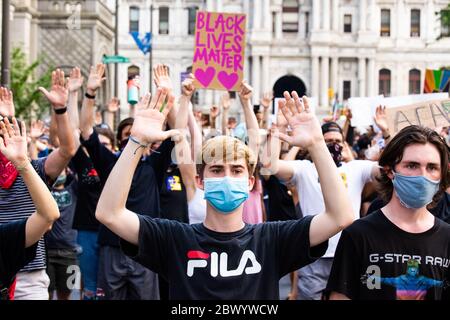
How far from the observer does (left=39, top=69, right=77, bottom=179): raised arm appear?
5.17 m

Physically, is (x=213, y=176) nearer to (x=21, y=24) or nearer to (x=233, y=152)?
(x=233, y=152)

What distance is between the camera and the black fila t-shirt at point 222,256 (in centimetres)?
342

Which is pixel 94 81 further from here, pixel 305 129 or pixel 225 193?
pixel 305 129

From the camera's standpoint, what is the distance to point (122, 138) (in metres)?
6.55

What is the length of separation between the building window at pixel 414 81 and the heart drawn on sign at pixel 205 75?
197 ft

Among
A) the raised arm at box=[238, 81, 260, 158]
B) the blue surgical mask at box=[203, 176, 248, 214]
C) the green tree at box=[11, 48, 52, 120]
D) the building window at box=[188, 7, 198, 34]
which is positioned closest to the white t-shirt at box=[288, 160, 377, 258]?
the raised arm at box=[238, 81, 260, 158]

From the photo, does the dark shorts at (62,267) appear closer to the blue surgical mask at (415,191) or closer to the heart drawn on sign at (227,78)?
the heart drawn on sign at (227,78)

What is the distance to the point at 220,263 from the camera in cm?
344

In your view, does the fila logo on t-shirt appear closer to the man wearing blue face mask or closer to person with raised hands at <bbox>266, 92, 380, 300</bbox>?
the man wearing blue face mask

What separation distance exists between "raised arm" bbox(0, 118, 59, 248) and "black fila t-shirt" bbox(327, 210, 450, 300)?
4.64ft

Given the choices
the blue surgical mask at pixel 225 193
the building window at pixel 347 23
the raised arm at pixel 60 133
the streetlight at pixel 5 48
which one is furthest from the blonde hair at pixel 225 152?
the building window at pixel 347 23

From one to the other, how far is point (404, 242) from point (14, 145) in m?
1.91

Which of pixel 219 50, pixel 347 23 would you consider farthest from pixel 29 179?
pixel 347 23

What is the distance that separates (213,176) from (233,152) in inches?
5.9
